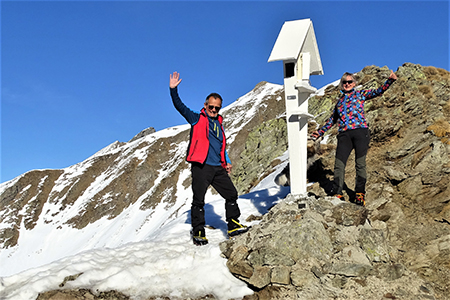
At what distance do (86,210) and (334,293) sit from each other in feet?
243

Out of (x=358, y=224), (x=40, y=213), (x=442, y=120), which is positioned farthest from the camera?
(x=40, y=213)

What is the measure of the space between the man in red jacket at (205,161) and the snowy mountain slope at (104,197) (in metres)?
46.8

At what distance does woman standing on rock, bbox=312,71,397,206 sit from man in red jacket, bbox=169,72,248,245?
2263 millimetres

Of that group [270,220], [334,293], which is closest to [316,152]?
[270,220]

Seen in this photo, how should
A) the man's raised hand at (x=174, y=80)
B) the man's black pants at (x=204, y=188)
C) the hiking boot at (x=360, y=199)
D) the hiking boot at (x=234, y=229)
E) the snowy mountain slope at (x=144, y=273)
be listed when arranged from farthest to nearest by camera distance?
the hiking boot at (x=360, y=199) → the hiking boot at (x=234, y=229) → the man's black pants at (x=204, y=188) → the man's raised hand at (x=174, y=80) → the snowy mountain slope at (x=144, y=273)

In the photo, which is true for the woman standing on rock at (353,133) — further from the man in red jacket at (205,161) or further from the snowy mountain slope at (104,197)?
the snowy mountain slope at (104,197)

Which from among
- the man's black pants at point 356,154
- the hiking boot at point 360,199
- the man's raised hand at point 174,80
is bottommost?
the hiking boot at point 360,199

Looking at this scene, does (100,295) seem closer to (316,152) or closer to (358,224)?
(358,224)

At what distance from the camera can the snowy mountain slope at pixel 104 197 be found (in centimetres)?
5903

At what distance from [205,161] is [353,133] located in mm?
3115

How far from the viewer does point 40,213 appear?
7612 centimetres

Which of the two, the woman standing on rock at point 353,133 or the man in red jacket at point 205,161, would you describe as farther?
the woman standing on rock at point 353,133

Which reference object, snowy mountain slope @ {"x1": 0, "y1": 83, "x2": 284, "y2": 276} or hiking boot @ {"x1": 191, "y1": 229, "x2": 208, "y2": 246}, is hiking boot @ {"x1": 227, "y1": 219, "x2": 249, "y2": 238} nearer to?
hiking boot @ {"x1": 191, "y1": 229, "x2": 208, "y2": 246}

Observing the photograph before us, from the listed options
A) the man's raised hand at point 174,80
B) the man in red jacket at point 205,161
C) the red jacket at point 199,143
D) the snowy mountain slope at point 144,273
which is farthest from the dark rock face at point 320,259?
the man's raised hand at point 174,80
